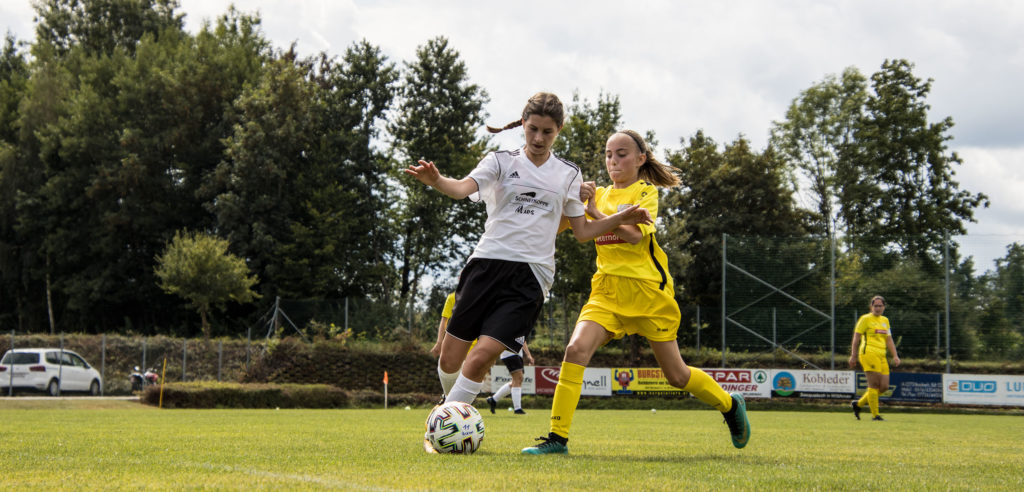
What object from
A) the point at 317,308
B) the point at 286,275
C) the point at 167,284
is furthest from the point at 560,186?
the point at 286,275

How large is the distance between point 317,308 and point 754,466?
29.2m

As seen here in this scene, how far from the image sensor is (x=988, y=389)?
24969 millimetres

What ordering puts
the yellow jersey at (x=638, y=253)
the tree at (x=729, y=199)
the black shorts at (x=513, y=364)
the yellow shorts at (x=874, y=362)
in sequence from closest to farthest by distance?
the yellow jersey at (x=638, y=253), the black shorts at (x=513, y=364), the yellow shorts at (x=874, y=362), the tree at (x=729, y=199)

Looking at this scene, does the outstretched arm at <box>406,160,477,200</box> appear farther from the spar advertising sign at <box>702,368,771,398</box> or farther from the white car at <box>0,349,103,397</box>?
the white car at <box>0,349,103,397</box>

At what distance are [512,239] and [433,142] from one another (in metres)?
40.7

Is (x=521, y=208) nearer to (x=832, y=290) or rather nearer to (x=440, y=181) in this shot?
(x=440, y=181)

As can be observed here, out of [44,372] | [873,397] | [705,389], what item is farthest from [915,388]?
[44,372]

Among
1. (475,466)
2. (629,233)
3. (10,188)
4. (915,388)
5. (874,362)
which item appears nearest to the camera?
(475,466)

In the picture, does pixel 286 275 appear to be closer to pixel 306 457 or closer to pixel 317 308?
pixel 317 308

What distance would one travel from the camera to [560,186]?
19.0ft

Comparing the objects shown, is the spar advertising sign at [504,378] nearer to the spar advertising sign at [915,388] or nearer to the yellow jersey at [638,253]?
the spar advertising sign at [915,388]

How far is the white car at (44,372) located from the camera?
26859 millimetres

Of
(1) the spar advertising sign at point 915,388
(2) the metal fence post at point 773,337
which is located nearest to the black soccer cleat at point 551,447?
(1) the spar advertising sign at point 915,388

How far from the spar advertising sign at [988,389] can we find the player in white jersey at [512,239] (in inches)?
903
